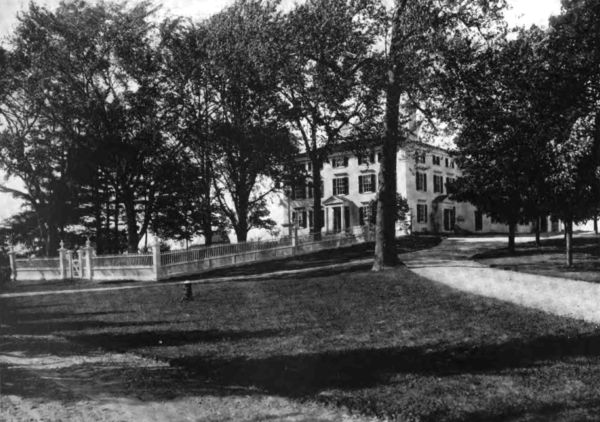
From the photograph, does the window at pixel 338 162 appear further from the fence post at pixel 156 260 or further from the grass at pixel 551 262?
the fence post at pixel 156 260

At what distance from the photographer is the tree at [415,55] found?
16062mm

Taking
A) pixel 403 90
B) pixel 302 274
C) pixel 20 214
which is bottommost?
pixel 302 274

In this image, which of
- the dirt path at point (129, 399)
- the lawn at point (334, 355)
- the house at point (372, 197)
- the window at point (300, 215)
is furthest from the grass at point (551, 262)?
the window at point (300, 215)

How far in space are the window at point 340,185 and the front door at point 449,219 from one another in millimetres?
9248

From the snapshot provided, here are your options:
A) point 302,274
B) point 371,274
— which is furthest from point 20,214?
point 371,274

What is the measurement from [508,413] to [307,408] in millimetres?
1943

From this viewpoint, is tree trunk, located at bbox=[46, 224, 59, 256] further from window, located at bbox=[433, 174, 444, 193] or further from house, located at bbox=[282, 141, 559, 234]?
window, located at bbox=[433, 174, 444, 193]

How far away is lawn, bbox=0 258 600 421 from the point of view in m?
5.64

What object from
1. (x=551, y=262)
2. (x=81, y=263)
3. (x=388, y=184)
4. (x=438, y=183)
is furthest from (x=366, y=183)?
(x=551, y=262)

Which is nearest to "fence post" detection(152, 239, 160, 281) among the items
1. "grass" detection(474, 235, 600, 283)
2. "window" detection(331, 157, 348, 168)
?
"grass" detection(474, 235, 600, 283)

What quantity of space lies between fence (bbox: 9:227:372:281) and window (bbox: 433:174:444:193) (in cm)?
2144

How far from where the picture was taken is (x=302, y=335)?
889 cm

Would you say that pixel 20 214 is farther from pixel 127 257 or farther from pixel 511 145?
pixel 511 145

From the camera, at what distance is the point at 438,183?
48.6 m
